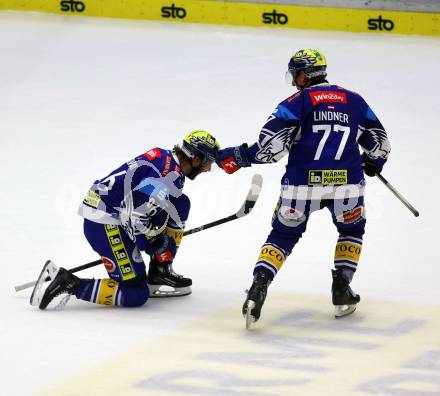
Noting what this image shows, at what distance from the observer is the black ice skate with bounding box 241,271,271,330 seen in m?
5.64

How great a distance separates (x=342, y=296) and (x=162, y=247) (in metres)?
1.00

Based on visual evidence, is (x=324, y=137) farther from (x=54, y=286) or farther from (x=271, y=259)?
(x=54, y=286)

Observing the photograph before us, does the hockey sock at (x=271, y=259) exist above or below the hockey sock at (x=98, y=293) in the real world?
above

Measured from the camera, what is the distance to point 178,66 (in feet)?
38.2

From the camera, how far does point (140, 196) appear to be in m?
5.97

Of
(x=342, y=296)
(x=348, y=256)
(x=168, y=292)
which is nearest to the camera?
(x=342, y=296)

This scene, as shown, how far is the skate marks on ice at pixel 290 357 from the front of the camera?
16.2 ft

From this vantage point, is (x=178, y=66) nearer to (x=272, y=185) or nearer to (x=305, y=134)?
(x=272, y=185)

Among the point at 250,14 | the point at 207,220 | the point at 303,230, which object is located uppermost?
the point at 250,14

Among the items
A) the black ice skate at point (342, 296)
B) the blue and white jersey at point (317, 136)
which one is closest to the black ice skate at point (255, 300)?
the black ice skate at point (342, 296)

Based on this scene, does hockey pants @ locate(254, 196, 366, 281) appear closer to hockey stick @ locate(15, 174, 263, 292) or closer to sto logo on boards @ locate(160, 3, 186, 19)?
hockey stick @ locate(15, 174, 263, 292)

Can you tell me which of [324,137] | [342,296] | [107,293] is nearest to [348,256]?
[342,296]

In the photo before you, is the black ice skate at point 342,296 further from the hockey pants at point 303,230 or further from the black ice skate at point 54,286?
the black ice skate at point 54,286

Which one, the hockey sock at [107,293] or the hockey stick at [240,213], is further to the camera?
the hockey stick at [240,213]
